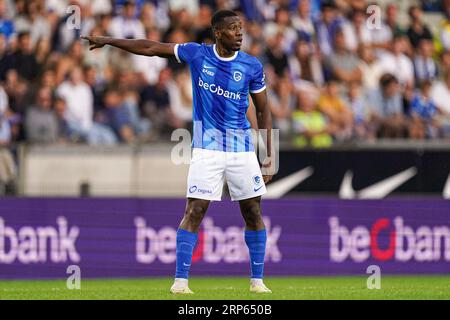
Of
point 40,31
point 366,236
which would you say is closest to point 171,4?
point 40,31

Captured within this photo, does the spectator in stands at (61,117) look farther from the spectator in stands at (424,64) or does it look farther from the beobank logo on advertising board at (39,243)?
the spectator in stands at (424,64)

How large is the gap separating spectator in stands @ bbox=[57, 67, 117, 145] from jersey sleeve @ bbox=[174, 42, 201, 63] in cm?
727

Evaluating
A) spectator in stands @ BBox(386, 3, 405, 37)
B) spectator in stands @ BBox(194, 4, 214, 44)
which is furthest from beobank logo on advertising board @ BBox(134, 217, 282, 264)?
spectator in stands @ BBox(386, 3, 405, 37)

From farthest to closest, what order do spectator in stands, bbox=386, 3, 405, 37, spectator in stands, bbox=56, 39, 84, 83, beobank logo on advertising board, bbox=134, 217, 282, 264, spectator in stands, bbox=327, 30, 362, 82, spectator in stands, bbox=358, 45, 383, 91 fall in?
1. spectator in stands, bbox=386, 3, 405, 37
2. spectator in stands, bbox=358, 45, 383, 91
3. spectator in stands, bbox=327, 30, 362, 82
4. spectator in stands, bbox=56, 39, 84, 83
5. beobank logo on advertising board, bbox=134, 217, 282, 264

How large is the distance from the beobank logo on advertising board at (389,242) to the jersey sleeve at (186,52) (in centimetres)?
770

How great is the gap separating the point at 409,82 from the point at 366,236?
4.48m

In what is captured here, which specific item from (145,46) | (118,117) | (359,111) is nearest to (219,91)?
(145,46)

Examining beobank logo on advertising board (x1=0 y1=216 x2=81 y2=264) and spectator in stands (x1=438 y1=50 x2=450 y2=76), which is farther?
spectator in stands (x1=438 y1=50 x2=450 y2=76)

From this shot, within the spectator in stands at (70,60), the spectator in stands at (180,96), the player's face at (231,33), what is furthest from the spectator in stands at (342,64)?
the player's face at (231,33)

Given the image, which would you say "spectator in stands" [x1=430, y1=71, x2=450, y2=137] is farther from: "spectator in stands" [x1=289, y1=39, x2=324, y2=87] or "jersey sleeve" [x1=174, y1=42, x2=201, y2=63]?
"jersey sleeve" [x1=174, y1=42, x2=201, y2=63]

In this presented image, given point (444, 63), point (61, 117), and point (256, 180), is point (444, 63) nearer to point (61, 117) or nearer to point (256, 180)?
point (61, 117)

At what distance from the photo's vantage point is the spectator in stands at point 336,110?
20625 mm

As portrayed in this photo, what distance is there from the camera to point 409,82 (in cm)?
2236

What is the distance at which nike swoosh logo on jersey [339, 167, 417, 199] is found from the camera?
1920 cm
